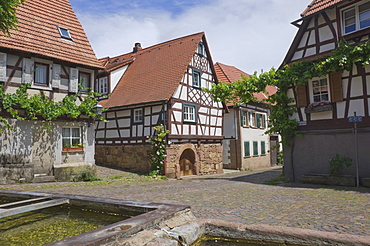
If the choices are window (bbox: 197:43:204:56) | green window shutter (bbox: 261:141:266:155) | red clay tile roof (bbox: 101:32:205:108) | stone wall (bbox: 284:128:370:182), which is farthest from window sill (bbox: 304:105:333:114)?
green window shutter (bbox: 261:141:266:155)

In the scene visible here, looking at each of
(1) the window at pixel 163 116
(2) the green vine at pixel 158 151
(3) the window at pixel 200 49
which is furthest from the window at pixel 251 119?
(2) the green vine at pixel 158 151

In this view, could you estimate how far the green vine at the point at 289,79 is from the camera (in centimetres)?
1068

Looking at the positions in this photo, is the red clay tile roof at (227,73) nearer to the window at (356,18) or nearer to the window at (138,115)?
the window at (138,115)

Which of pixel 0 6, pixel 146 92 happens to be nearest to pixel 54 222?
pixel 0 6

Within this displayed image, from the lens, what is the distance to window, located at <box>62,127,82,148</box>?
44.0 ft

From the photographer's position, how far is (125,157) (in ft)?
58.0

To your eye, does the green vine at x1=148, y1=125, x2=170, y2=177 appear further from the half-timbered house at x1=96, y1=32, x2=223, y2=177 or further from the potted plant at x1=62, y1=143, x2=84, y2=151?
the potted plant at x1=62, y1=143, x2=84, y2=151

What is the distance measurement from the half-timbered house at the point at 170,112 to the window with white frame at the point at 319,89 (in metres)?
7.03

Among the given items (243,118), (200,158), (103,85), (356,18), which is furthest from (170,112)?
(356,18)

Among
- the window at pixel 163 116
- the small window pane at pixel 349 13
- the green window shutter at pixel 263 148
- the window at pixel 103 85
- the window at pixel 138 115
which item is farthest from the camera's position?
the green window shutter at pixel 263 148

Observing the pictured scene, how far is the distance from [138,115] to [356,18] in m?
11.6

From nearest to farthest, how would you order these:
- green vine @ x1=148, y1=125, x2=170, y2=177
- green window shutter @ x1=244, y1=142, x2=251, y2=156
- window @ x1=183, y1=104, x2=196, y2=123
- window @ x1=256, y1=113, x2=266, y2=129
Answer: green vine @ x1=148, y1=125, x2=170, y2=177, window @ x1=183, y1=104, x2=196, y2=123, green window shutter @ x1=244, y1=142, x2=251, y2=156, window @ x1=256, y1=113, x2=266, y2=129

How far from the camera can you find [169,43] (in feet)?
71.5

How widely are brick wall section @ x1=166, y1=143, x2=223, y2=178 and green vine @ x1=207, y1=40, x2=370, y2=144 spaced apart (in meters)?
4.14
